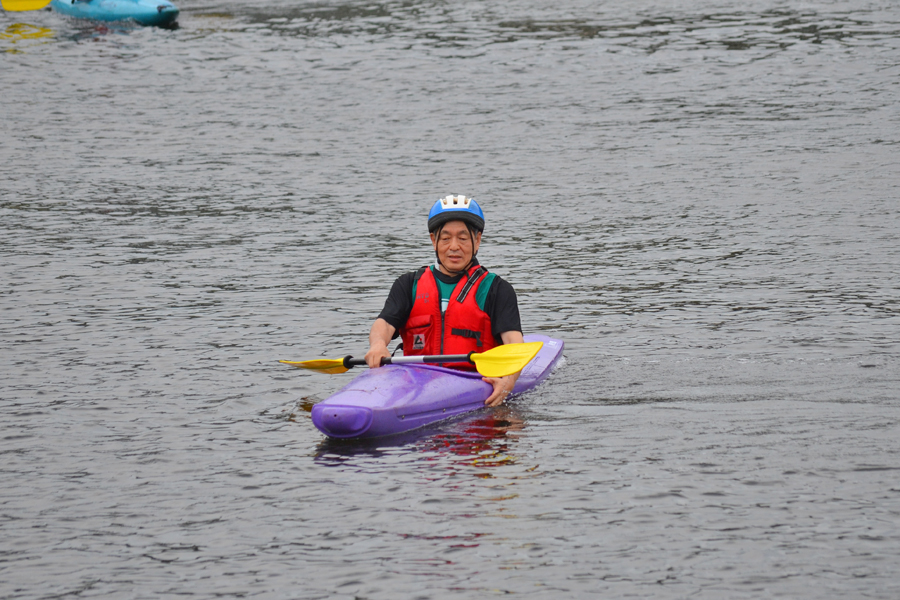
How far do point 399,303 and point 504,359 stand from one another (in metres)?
0.81

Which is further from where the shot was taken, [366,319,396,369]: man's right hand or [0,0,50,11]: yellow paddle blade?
[0,0,50,11]: yellow paddle blade

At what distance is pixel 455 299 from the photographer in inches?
286

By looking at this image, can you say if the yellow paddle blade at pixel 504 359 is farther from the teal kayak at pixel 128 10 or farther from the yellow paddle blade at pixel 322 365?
the teal kayak at pixel 128 10

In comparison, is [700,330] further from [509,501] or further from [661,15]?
[661,15]

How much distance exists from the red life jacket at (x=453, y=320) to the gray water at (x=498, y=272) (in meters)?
0.50

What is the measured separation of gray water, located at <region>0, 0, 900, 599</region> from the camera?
507 centimetres

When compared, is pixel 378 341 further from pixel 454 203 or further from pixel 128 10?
pixel 128 10

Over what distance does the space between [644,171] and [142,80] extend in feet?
35.2

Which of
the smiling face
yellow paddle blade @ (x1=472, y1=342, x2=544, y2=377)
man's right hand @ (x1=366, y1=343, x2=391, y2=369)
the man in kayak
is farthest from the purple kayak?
the smiling face

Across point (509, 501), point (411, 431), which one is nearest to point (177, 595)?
point (509, 501)

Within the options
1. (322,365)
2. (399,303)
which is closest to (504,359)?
(399,303)

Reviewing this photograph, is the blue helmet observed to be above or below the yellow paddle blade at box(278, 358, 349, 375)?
above

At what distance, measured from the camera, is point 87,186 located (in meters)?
14.8

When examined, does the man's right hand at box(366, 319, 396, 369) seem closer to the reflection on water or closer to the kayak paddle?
the kayak paddle
